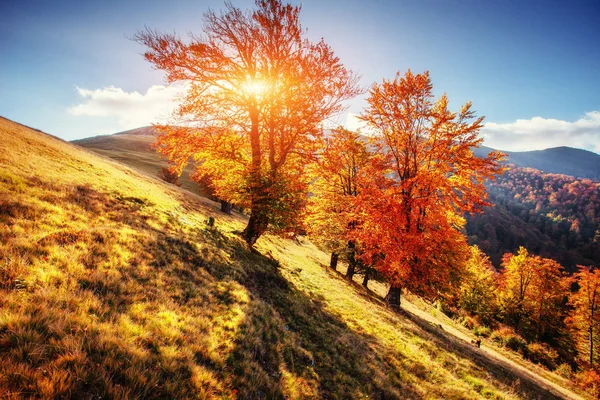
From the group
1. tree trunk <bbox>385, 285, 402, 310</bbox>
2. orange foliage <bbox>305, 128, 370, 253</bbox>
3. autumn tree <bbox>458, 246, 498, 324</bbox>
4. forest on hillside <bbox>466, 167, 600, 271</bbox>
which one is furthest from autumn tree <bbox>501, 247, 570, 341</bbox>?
forest on hillside <bbox>466, 167, 600, 271</bbox>

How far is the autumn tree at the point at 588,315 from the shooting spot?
3064 cm

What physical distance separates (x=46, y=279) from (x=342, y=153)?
60.1ft

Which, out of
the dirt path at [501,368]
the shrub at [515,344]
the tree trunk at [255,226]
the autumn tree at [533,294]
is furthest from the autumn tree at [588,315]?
the tree trunk at [255,226]

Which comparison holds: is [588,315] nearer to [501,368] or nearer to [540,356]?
[540,356]

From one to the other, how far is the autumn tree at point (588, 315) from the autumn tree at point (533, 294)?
7.90 feet

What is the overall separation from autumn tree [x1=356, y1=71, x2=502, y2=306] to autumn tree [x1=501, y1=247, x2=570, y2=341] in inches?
1353

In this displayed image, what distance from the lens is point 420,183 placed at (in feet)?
40.7

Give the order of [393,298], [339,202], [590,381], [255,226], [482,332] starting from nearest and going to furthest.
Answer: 1. [255,226]
2. [393,298]
3. [339,202]
4. [590,381]
5. [482,332]

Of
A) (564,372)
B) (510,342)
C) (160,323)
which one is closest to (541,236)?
(564,372)

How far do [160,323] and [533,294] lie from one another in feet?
168

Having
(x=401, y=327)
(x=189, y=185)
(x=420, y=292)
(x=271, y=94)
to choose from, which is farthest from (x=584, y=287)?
(x=189, y=185)

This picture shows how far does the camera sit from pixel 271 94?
1275 centimetres

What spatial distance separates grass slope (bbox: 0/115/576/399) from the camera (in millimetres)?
3674

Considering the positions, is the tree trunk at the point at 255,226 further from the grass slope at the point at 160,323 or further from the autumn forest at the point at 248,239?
the grass slope at the point at 160,323
